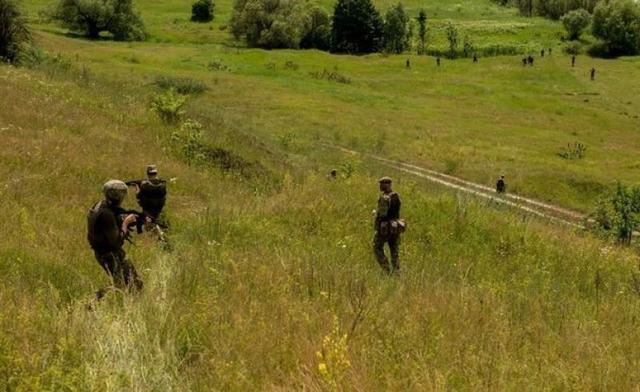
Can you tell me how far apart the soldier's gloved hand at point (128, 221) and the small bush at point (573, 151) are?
41.0 meters

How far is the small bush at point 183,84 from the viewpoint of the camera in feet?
163

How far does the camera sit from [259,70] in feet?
224

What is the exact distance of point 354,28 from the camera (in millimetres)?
101375

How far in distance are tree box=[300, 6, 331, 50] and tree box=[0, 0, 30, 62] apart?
69.6m

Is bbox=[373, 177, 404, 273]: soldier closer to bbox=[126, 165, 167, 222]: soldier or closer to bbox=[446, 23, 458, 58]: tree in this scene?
bbox=[126, 165, 167, 222]: soldier

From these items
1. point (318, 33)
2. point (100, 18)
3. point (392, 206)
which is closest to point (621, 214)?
point (392, 206)

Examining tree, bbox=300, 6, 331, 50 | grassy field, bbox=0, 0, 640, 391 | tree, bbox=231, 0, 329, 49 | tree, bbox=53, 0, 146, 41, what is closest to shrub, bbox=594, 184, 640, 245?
grassy field, bbox=0, 0, 640, 391

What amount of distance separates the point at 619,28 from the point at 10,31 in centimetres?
9356

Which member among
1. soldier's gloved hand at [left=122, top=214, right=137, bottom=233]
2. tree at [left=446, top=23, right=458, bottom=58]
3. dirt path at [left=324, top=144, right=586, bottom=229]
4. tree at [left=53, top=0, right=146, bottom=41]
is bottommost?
dirt path at [left=324, top=144, right=586, bottom=229]

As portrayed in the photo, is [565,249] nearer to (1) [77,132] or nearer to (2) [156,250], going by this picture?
(2) [156,250]

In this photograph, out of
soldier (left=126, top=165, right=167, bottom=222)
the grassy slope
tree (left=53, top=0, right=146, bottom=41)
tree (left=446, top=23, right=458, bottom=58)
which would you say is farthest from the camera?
tree (left=446, top=23, right=458, bottom=58)

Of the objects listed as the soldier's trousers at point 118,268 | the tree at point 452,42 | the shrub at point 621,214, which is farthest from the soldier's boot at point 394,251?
the tree at point 452,42

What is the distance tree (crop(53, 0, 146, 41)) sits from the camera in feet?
280

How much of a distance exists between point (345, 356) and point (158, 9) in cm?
13499
